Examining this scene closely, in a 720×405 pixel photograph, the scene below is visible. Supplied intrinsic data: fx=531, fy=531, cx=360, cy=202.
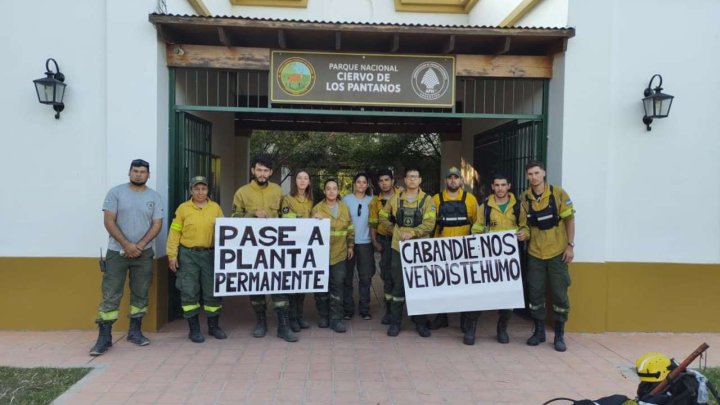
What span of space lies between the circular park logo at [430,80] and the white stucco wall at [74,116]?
3.05 m

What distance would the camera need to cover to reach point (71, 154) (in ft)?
20.0

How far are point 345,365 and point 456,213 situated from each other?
2.10 metres

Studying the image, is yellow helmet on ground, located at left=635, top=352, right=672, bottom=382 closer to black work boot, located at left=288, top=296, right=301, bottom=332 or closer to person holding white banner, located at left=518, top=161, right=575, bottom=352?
person holding white banner, located at left=518, top=161, right=575, bottom=352

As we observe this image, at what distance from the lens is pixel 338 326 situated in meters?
6.27

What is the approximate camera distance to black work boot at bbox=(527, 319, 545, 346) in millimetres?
5906

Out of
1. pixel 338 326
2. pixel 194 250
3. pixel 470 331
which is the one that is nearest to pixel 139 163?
pixel 194 250

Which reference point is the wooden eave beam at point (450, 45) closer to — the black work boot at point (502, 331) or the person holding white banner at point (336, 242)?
the person holding white banner at point (336, 242)

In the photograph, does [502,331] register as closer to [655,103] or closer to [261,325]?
[261,325]

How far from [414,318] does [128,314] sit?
3288mm

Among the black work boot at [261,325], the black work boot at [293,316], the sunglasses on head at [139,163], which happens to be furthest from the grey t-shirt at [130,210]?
→ the black work boot at [293,316]

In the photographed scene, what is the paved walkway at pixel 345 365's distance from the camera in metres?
4.41

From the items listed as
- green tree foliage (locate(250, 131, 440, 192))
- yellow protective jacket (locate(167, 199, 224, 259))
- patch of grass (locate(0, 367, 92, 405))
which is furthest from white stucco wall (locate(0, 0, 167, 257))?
green tree foliage (locate(250, 131, 440, 192))

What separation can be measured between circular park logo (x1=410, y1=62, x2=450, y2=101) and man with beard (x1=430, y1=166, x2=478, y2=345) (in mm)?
1056

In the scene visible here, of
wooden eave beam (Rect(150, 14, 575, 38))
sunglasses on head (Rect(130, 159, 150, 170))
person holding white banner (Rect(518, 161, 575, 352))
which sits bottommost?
person holding white banner (Rect(518, 161, 575, 352))
